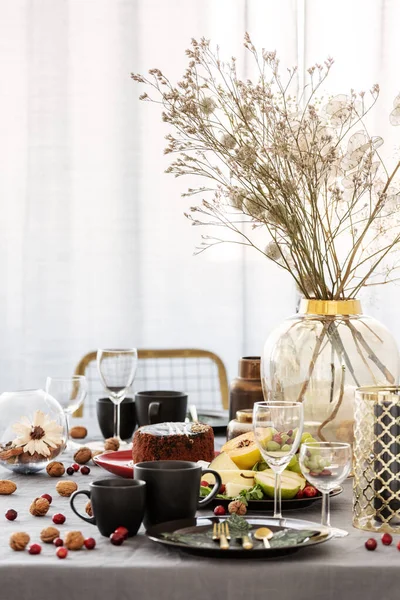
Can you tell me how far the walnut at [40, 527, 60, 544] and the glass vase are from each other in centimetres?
51

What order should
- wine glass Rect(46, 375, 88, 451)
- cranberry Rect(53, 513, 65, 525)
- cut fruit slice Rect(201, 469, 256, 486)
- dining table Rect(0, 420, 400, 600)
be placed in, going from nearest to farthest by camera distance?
dining table Rect(0, 420, 400, 600)
cranberry Rect(53, 513, 65, 525)
cut fruit slice Rect(201, 469, 256, 486)
wine glass Rect(46, 375, 88, 451)

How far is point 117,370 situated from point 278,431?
2.32 ft

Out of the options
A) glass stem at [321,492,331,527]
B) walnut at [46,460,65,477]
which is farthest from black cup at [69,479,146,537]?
walnut at [46,460,65,477]

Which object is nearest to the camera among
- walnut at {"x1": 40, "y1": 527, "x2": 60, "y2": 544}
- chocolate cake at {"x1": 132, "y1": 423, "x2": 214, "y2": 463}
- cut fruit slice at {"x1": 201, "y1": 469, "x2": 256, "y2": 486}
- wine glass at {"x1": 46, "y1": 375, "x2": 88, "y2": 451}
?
walnut at {"x1": 40, "y1": 527, "x2": 60, "y2": 544}

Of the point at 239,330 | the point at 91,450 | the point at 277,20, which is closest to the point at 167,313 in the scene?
the point at 239,330

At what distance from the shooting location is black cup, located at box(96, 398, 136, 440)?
6.23 feet

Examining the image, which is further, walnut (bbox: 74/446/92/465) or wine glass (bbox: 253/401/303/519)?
walnut (bbox: 74/446/92/465)

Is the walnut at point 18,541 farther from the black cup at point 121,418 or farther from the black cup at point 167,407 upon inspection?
the black cup at point 121,418

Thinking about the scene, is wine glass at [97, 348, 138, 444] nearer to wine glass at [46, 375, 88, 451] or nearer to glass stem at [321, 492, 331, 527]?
wine glass at [46, 375, 88, 451]

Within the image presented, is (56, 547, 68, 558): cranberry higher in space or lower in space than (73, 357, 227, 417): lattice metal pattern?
lower

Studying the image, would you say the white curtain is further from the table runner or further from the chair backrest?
the table runner

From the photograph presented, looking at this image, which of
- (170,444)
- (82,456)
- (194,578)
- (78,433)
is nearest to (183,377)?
(78,433)

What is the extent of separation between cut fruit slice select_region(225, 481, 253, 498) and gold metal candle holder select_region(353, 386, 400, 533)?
0.16 meters

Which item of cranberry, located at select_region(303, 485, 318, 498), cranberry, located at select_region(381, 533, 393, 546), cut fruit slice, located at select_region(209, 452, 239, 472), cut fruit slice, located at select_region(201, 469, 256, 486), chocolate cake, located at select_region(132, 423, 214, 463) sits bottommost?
cranberry, located at select_region(381, 533, 393, 546)
